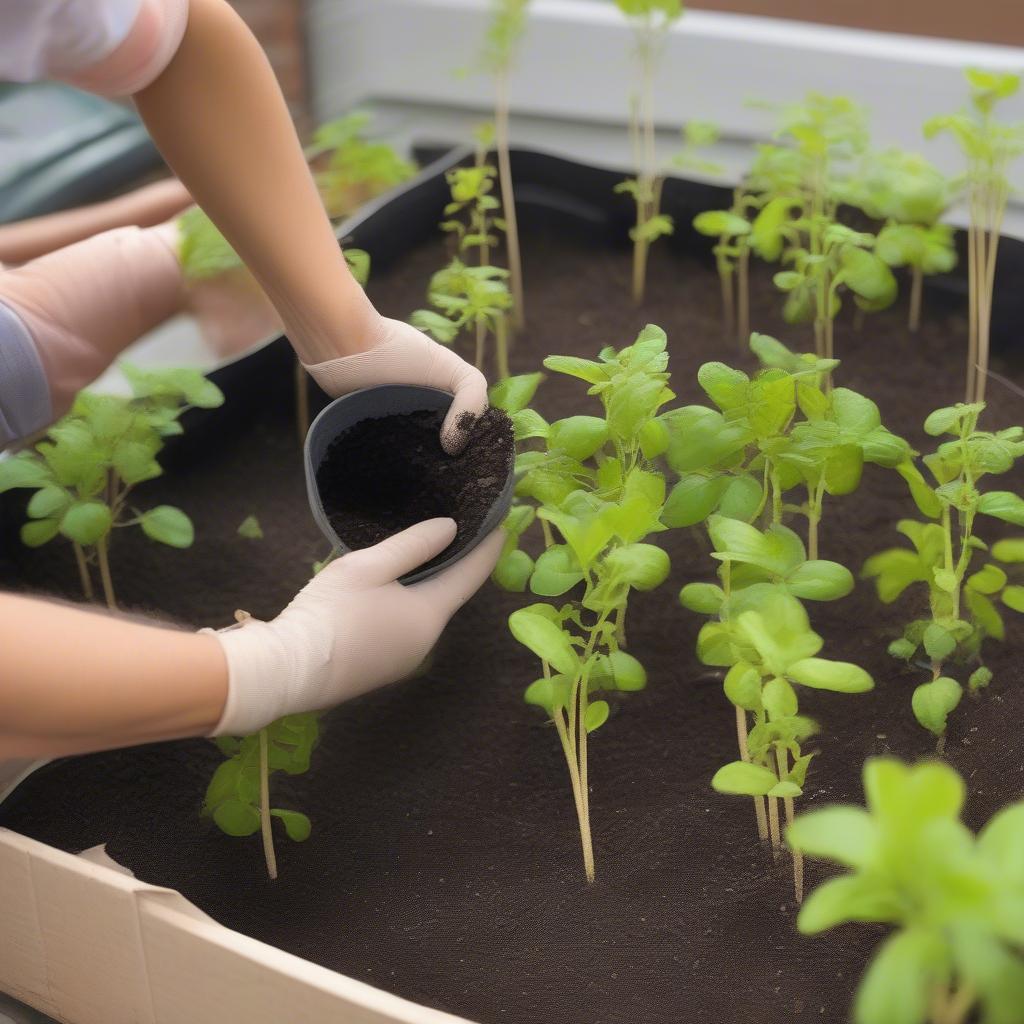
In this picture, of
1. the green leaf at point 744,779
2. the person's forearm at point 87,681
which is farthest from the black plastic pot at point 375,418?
the green leaf at point 744,779

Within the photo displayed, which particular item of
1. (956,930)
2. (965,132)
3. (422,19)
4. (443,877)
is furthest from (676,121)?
(956,930)

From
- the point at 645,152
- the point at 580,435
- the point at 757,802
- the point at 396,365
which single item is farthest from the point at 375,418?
the point at 645,152

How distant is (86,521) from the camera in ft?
3.82

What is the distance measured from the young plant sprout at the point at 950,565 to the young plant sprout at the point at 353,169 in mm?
1137

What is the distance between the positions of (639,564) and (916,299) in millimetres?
1017

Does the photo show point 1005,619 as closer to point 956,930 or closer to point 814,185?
point 814,185

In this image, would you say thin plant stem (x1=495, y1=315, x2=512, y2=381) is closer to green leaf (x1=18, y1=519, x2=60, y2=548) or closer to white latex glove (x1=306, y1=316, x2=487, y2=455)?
white latex glove (x1=306, y1=316, x2=487, y2=455)

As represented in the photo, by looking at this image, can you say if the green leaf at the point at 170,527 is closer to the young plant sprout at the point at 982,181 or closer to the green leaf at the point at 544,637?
the green leaf at the point at 544,637

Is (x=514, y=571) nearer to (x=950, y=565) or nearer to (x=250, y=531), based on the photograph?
(x=950, y=565)

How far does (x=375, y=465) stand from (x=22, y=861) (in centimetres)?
48

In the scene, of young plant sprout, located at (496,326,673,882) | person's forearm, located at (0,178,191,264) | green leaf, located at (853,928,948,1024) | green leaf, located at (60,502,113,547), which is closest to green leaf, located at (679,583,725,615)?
young plant sprout, located at (496,326,673,882)

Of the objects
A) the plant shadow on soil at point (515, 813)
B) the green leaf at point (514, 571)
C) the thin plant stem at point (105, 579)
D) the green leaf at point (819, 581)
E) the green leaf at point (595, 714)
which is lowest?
the plant shadow on soil at point (515, 813)

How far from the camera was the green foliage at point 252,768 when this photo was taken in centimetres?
102

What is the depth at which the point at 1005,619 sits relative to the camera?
1.27 m
